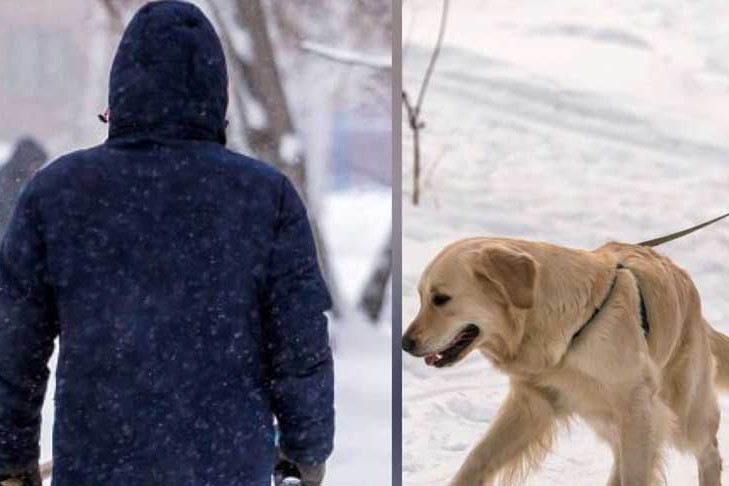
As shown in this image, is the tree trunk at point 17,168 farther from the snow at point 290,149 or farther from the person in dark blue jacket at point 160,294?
the person in dark blue jacket at point 160,294

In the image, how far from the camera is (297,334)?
1790 mm

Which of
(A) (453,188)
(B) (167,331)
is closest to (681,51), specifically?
(A) (453,188)

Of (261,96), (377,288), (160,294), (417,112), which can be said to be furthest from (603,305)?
(160,294)

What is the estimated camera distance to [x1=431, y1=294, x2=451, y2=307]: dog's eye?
275 cm

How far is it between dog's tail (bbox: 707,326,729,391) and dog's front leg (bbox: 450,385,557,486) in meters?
0.54

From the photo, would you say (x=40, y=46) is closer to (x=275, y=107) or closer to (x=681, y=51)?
(x=275, y=107)

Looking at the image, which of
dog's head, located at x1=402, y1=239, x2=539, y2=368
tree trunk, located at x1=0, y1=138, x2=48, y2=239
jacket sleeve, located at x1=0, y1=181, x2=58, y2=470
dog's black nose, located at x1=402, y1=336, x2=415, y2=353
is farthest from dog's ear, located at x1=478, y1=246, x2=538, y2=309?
tree trunk, located at x1=0, y1=138, x2=48, y2=239

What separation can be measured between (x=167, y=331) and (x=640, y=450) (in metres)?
1.48

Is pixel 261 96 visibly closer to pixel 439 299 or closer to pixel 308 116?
pixel 308 116

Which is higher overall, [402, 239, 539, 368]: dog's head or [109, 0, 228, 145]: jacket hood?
[109, 0, 228, 145]: jacket hood

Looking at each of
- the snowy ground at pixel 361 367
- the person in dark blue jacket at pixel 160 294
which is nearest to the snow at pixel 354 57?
the snowy ground at pixel 361 367

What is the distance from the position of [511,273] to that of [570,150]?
641 millimetres

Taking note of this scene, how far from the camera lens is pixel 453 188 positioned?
10.5 feet

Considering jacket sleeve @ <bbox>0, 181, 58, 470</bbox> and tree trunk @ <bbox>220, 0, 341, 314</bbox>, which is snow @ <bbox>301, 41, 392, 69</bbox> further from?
jacket sleeve @ <bbox>0, 181, 58, 470</bbox>
